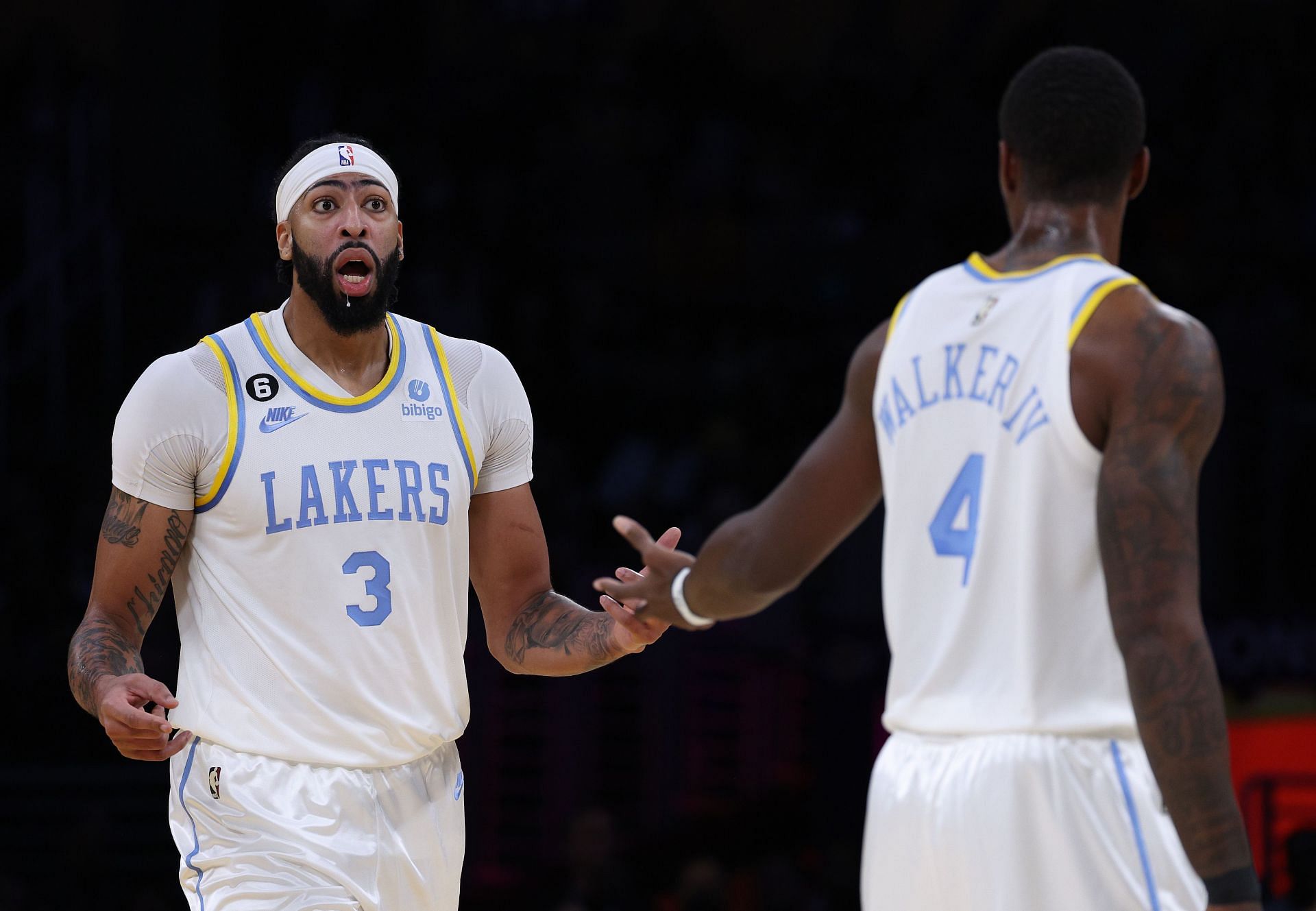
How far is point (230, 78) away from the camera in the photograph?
12914 mm

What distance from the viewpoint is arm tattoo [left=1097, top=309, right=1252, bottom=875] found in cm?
268

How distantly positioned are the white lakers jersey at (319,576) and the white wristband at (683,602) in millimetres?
802

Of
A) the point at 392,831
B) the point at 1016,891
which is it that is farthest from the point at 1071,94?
the point at 392,831

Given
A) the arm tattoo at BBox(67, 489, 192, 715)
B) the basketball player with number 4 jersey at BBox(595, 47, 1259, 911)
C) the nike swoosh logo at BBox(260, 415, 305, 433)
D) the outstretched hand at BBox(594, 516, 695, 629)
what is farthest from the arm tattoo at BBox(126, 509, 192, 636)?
the basketball player with number 4 jersey at BBox(595, 47, 1259, 911)

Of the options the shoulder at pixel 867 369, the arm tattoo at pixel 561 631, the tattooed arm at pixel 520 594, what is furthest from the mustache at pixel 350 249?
the shoulder at pixel 867 369

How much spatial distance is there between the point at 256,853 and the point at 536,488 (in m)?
6.43

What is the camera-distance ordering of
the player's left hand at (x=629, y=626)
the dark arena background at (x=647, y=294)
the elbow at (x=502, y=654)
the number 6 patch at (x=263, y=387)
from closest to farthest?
1. the player's left hand at (x=629, y=626)
2. the number 6 patch at (x=263, y=387)
3. the elbow at (x=502, y=654)
4. the dark arena background at (x=647, y=294)

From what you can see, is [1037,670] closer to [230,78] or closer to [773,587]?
[773,587]

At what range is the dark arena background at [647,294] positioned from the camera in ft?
31.4

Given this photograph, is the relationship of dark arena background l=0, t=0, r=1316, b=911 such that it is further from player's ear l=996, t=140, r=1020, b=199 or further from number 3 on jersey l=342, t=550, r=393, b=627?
player's ear l=996, t=140, r=1020, b=199

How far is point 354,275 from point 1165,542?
234cm

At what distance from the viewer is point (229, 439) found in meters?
4.16

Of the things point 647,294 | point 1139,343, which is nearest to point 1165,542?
point 1139,343

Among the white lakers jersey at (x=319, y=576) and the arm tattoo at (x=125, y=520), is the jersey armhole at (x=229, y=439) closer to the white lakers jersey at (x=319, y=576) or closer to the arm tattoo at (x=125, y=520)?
the white lakers jersey at (x=319, y=576)
